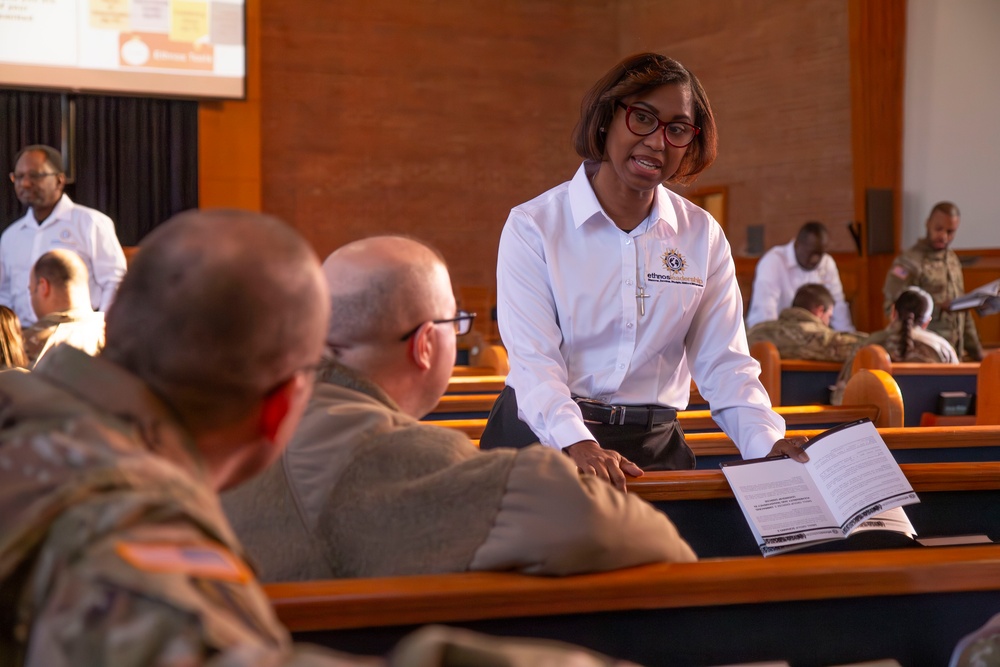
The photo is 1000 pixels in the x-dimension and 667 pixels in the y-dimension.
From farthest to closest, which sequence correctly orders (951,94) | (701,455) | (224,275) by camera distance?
(951,94) < (701,455) < (224,275)

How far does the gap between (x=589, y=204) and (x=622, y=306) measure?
248mm

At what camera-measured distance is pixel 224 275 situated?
864 mm

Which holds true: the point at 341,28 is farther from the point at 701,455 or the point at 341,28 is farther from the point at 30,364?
the point at 701,455

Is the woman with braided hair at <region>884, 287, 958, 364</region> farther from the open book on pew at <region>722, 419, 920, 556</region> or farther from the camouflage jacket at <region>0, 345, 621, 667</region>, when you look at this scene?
the camouflage jacket at <region>0, 345, 621, 667</region>

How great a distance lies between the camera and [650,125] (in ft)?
7.95

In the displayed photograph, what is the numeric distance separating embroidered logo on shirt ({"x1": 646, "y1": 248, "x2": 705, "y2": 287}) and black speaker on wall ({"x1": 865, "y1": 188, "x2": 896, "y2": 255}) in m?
7.37

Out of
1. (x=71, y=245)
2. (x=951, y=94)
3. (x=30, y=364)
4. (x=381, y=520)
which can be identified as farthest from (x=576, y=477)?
(x=951, y=94)

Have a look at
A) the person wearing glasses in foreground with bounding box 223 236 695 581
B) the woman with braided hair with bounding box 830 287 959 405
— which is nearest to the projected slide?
the woman with braided hair with bounding box 830 287 959 405

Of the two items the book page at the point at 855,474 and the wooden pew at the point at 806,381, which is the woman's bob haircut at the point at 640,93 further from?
the wooden pew at the point at 806,381

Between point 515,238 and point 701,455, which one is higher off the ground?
point 515,238

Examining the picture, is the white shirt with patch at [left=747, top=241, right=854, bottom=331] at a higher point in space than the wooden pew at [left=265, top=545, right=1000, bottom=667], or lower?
higher

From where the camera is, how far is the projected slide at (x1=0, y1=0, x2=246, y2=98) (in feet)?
28.7

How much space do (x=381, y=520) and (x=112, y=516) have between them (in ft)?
2.20

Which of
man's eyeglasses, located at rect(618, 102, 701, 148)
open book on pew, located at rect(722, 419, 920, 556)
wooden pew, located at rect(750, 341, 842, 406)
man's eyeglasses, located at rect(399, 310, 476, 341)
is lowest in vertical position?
wooden pew, located at rect(750, 341, 842, 406)
